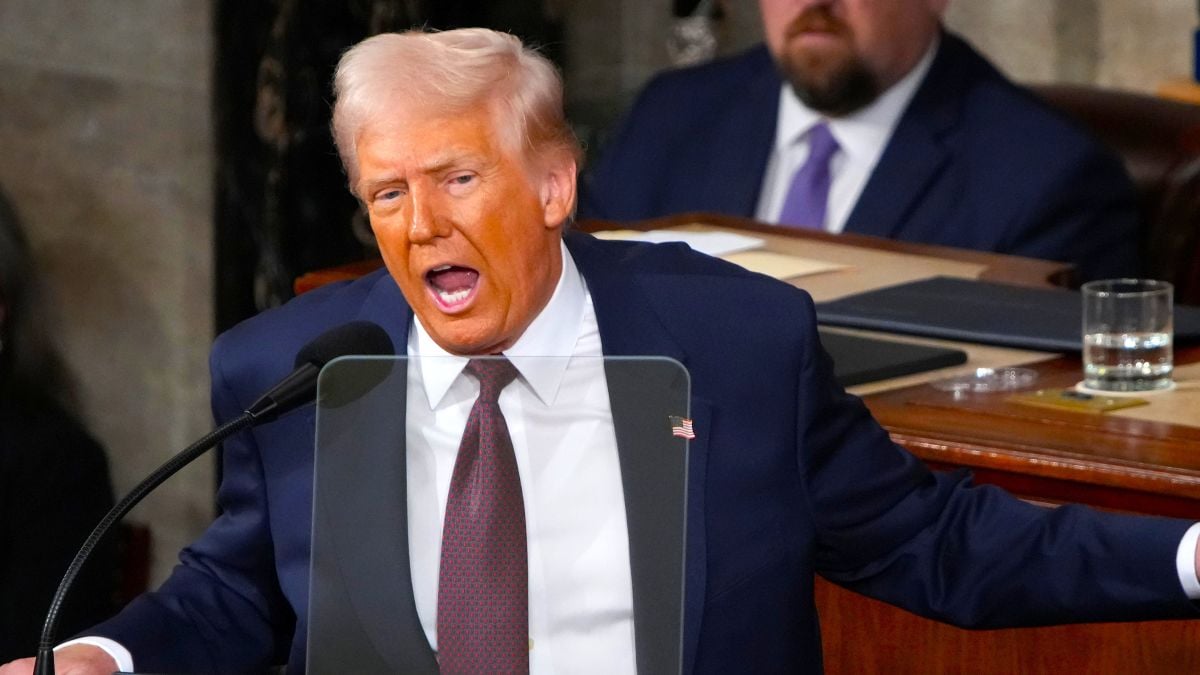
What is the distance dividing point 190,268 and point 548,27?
1.33 meters

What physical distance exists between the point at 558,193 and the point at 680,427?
0.39 meters

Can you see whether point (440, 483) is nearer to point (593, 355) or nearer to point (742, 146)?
point (593, 355)

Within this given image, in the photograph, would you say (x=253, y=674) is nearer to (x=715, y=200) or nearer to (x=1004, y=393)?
(x=1004, y=393)

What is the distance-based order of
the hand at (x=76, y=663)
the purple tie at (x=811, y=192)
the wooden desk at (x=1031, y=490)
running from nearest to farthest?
the hand at (x=76, y=663), the wooden desk at (x=1031, y=490), the purple tie at (x=811, y=192)

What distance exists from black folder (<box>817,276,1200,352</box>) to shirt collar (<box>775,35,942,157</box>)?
0.97m

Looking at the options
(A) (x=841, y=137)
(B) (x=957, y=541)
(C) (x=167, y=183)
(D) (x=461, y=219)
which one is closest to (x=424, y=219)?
(D) (x=461, y=219)

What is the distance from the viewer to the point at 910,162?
3.50m

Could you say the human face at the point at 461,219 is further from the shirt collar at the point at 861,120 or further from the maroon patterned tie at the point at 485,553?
the shirt collar at the point at 861,120

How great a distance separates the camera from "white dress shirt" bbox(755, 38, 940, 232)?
11.8 ft

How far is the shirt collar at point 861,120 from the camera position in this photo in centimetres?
363

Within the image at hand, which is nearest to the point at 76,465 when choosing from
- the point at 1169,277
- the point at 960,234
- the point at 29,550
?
the point at 29,550

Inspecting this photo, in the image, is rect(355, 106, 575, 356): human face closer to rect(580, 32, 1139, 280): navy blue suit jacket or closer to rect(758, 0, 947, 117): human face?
rect(580, 32, 1139, 280): navy blue suit jacket

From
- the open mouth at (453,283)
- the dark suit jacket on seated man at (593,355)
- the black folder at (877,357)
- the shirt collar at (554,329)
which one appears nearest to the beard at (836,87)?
the black folder at (877,357)

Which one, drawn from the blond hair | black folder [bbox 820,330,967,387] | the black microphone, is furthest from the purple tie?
the black microphone
